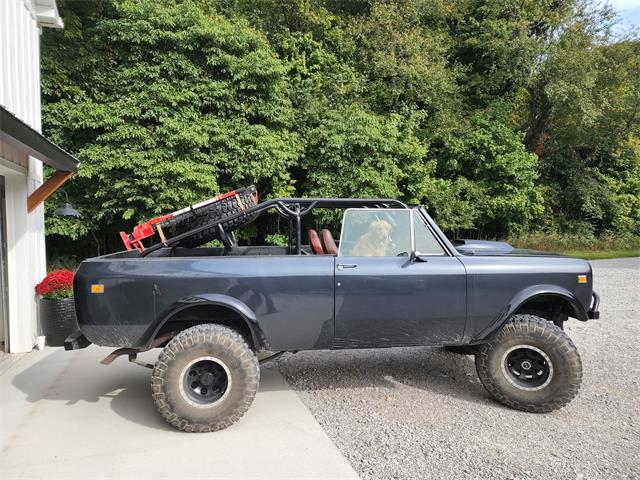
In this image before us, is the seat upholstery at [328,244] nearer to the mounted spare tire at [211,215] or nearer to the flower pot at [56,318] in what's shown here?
the mounted spare tire at [211,215]

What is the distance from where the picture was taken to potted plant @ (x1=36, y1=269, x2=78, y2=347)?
6.20m

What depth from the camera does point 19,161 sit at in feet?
18.8

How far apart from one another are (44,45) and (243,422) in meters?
13.6

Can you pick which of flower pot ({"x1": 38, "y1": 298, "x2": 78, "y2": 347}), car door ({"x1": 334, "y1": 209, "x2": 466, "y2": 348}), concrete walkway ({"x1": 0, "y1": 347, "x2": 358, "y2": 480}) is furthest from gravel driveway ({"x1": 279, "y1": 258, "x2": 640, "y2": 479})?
flower pot ({"x1": 38, "y1": 298, "x2": 78, "y2": 347})

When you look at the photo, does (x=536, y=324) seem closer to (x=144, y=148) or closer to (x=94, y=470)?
(x=94, y=470)

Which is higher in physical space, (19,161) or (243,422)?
(19,161)

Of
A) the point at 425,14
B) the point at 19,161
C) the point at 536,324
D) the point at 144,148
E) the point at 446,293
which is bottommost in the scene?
the point at 536,324

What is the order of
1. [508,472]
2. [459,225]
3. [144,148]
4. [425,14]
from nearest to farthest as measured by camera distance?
[508,472]
[144,148]
[459,225]
[425,14]

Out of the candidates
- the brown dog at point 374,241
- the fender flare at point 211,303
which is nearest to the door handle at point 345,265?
the brown dog at point 374,241

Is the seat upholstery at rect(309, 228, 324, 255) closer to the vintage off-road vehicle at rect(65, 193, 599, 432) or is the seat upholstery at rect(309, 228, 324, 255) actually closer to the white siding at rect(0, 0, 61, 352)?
the vintage off-road vehicle at rect(65, 193, 599, 432)

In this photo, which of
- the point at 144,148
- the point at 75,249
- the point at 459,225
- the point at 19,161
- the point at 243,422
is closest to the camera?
the point at 243,422

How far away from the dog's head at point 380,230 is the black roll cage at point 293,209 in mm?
300

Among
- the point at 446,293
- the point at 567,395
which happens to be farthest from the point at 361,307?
the point at 567,395

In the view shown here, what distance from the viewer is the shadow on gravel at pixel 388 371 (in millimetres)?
4777
